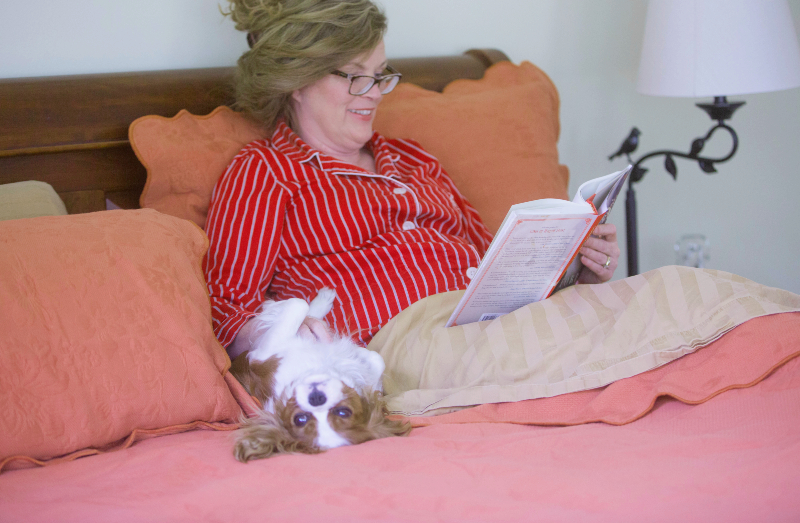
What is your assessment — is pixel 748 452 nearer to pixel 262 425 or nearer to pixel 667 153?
pixel 262 425

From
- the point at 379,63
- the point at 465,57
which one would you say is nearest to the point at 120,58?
the point at 379,63

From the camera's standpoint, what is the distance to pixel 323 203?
4.69ft

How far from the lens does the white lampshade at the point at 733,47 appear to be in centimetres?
180

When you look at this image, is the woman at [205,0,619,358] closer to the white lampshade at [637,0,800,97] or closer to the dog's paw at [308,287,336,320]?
the dog's paw at [308,287,336,320]

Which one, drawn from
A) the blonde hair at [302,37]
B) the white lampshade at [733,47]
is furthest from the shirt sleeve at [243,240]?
the white lampshade at [733,47]

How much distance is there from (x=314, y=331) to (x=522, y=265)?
0.40m

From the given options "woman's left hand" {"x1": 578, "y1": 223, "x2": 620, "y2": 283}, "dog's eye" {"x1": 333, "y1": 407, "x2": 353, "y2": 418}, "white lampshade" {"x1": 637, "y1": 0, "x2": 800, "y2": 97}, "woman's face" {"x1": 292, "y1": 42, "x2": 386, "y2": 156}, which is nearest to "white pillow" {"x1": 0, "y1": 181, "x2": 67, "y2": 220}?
"woman's face" {"x1": 292, "y1": 42, "x2": 386, "y2": 156}

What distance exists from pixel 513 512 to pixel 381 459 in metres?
0.23

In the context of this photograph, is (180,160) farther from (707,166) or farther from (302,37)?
(707,166)

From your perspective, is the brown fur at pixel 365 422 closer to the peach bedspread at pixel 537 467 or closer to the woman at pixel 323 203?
the peach bedspread at pixel 537 467

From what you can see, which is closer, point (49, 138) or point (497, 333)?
point (497, 333)

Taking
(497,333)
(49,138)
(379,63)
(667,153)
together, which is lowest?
(497,333)

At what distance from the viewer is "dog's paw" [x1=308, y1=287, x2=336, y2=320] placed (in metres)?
1.33

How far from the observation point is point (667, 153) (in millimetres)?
2104
